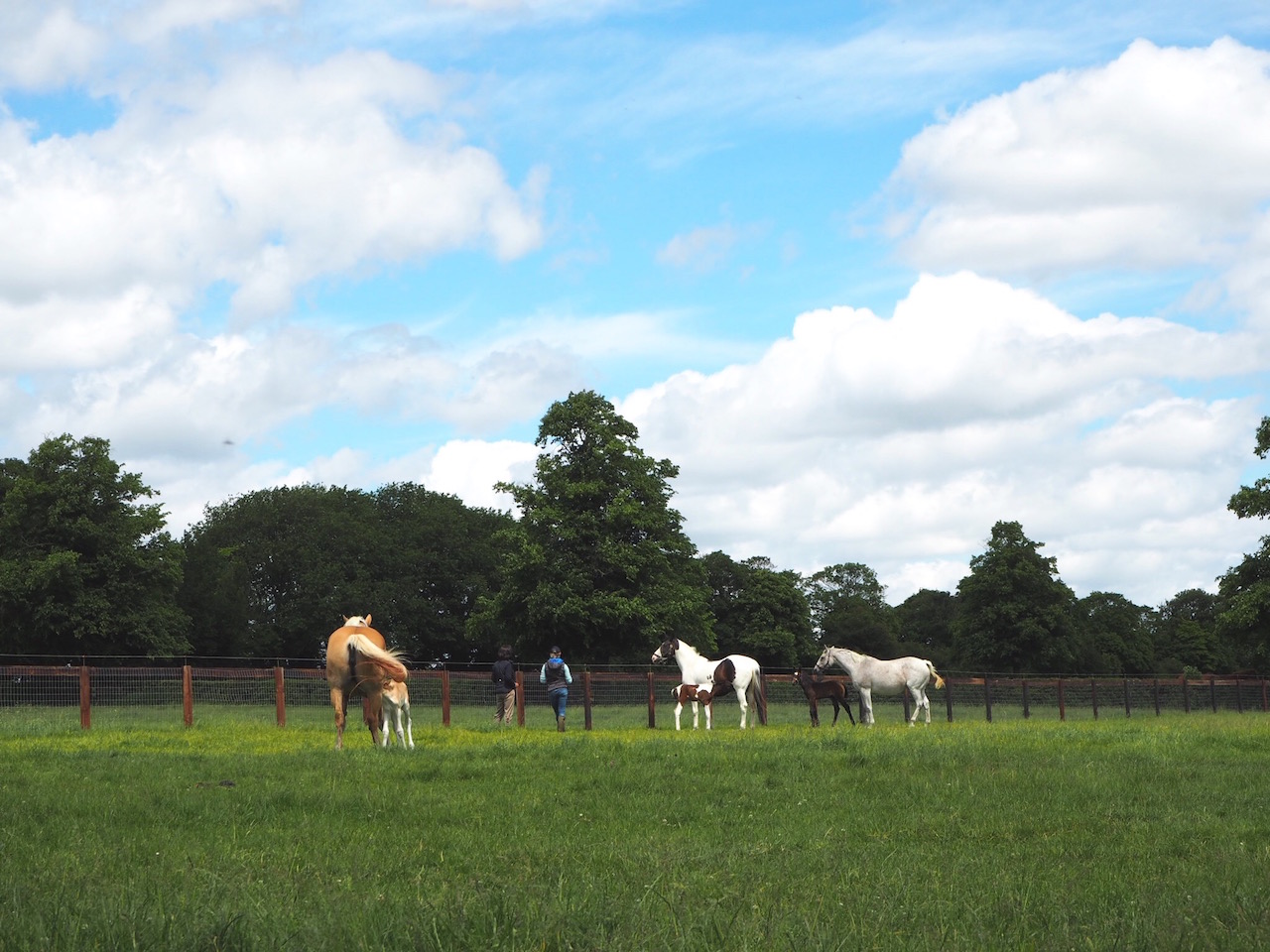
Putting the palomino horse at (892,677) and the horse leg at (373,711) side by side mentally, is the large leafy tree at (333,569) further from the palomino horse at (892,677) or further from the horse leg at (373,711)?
the horse leg at (373,711)

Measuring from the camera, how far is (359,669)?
66.3ft

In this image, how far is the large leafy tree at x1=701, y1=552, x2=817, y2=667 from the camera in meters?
91.4

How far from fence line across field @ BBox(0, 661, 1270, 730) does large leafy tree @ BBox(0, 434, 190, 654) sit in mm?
25586

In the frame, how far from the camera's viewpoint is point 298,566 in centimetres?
8488

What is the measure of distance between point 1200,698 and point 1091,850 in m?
43.0

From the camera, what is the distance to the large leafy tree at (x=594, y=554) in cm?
5616

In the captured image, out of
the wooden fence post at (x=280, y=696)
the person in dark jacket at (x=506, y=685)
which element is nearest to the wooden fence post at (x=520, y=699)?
the person in dark jacket at (x=506, y=685)

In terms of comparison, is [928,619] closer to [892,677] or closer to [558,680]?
[892,677]

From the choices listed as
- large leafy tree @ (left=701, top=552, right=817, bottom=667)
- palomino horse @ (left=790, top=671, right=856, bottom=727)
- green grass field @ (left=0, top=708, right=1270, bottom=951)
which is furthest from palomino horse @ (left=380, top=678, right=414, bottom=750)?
large leafy tree @ (left=701, top=552, right=817, bottom=667)

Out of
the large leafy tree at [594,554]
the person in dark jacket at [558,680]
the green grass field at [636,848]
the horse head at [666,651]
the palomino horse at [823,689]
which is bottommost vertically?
the green grass field at [636,848]

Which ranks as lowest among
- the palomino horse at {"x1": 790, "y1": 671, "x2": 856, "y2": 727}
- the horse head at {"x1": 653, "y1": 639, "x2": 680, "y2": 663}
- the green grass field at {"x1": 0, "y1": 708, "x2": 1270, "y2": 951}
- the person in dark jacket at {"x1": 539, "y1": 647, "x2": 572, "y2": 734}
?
the green grass field at {"x1": 0, "y1": 708, "x2": 1270, "y2": 951}

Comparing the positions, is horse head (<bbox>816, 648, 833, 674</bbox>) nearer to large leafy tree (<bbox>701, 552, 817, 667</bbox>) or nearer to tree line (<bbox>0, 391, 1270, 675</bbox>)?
tree line (<bbox>0, 391, 1270, 675</bbox>)

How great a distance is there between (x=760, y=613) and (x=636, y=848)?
3271 inches

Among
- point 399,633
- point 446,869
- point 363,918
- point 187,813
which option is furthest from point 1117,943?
point 399,633
